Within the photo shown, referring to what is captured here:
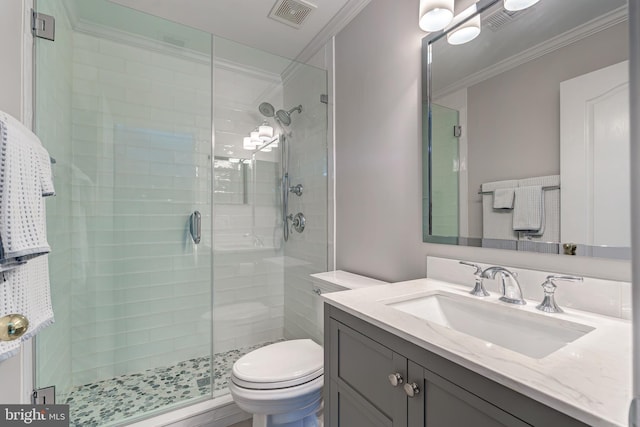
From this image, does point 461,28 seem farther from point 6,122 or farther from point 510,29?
point 6,122

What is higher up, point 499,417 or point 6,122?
point 6,122

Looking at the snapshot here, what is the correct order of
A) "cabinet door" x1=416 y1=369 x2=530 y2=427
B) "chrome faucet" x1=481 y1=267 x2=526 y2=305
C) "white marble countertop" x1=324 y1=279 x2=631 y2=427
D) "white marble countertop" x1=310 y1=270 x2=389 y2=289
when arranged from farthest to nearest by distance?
"white marble countertop" x1=310 y1=270 x2=389 y2=289, "chrome faucet" x1=481 y1=267 x2=526 y2=305, "cabinet door" x1=416 y1=369 x2=530 y2=427, "white marble countertop" x1=324 y1=279 x2=631 y2=427

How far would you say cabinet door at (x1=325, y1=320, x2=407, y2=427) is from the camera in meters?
0.77

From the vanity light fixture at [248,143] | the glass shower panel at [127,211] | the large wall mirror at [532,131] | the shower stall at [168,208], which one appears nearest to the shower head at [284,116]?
the shower stall at [168,208]

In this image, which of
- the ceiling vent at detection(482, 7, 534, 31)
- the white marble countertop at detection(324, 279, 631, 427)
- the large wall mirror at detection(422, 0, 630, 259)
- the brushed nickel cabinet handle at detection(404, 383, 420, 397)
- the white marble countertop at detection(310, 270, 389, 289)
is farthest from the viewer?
the white marble countertop at detection(310, 270, 389, 289)

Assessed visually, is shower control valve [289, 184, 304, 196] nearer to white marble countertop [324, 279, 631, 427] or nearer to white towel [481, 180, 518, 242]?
white towel [481, 180, 518, 242]

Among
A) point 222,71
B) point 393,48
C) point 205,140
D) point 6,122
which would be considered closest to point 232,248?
point 205,140

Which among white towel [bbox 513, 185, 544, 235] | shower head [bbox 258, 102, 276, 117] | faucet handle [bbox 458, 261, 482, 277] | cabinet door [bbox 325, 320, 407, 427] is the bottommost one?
cabinet door [bbox 325, 320, 407, 427]

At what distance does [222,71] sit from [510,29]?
6.27ft

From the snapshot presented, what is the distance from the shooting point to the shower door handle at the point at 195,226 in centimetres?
214

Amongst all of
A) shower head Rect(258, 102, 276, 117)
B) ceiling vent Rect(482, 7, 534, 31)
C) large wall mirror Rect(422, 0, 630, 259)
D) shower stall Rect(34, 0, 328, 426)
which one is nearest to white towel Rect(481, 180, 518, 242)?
large wall mirror Rect(422, 0, 630, 259)

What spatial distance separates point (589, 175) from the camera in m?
0.86

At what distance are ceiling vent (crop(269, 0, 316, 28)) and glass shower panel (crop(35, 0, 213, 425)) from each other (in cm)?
56

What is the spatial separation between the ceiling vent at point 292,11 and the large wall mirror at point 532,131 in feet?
2.84
